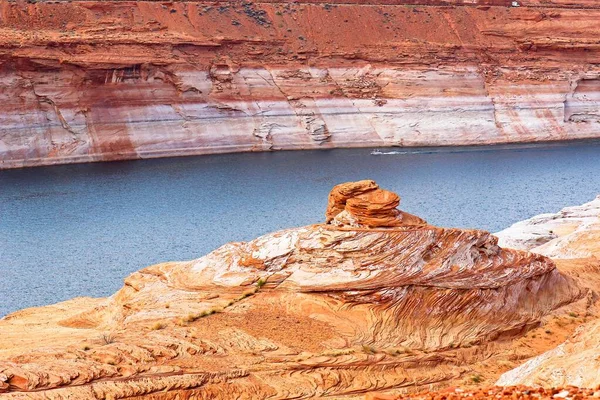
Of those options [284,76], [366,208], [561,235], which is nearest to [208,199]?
[561,235]

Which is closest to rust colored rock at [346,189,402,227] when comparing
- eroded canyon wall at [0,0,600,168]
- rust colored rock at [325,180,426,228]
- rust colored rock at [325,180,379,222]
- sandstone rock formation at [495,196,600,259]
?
rust colored rock at [325,180,426,228]

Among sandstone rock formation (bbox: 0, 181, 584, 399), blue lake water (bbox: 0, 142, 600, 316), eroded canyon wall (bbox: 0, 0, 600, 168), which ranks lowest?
sandstone rock formation (bbox: 0, 181, 584, 399)

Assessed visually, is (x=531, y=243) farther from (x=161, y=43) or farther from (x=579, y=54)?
(x=579, y=54)

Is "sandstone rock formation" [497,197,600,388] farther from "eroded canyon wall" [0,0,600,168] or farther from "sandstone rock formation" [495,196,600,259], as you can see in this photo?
"eroded canyon wall" [0,0,600,168]

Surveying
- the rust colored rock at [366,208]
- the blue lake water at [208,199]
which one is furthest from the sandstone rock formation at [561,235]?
the rust colored rock at [366,208]

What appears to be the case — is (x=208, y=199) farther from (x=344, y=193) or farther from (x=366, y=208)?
(x=366, y=208)

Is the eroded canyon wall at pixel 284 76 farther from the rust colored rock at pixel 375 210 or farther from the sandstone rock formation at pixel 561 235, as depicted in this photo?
the rust colored rock at pixel 375 210
